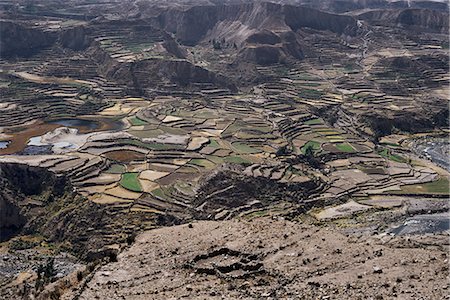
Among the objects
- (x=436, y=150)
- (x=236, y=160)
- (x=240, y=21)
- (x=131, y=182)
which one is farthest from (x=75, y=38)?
(x=436, y=150)

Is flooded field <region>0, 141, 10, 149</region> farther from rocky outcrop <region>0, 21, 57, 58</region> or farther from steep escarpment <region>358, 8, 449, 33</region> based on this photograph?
steep escarpment <region>358, 8, 449, 33</region>

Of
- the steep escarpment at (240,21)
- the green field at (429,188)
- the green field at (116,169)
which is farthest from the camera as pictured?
the steep escarpment at (240,21)

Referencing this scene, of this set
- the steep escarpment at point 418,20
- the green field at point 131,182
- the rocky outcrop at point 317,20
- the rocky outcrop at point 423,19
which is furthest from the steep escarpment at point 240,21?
the green field at point 131,182

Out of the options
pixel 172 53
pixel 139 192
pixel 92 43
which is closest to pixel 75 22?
pixel 92 43

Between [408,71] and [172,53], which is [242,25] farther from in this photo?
[408,71]

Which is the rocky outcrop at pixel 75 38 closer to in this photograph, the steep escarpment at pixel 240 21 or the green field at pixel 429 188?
the steep escarpment at pixel 240 21

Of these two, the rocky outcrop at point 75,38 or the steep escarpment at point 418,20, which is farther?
the steep escarpment at point 418,20
